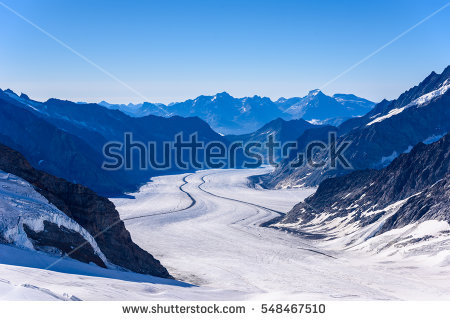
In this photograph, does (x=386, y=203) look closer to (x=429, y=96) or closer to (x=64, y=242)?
(x=64, y=242)

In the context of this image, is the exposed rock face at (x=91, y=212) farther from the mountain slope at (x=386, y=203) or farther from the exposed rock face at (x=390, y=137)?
the exposed rock face at (x=390, y=137)

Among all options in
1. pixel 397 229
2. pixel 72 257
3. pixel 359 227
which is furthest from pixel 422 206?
pixel 72 257

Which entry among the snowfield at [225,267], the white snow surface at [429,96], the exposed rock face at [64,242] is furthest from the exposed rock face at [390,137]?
the exposed rock face at [64,242]

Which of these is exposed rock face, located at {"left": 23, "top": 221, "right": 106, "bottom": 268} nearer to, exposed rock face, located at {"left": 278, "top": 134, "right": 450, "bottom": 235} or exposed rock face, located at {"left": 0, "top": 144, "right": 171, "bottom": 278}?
exposed rock face, located at {"left": 0, "top": 144, "right": 171, "bottom": 278}

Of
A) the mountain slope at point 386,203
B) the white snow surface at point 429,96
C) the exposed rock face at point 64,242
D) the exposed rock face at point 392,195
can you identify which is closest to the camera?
the exposed rock face at point 64,242

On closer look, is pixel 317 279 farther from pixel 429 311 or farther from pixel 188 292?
pixel 429 311

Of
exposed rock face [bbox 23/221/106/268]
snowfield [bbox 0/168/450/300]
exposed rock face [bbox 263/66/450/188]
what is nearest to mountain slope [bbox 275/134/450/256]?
snowfield [bbox 0/168/450/300]

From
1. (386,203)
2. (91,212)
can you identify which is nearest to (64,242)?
(91,212)
